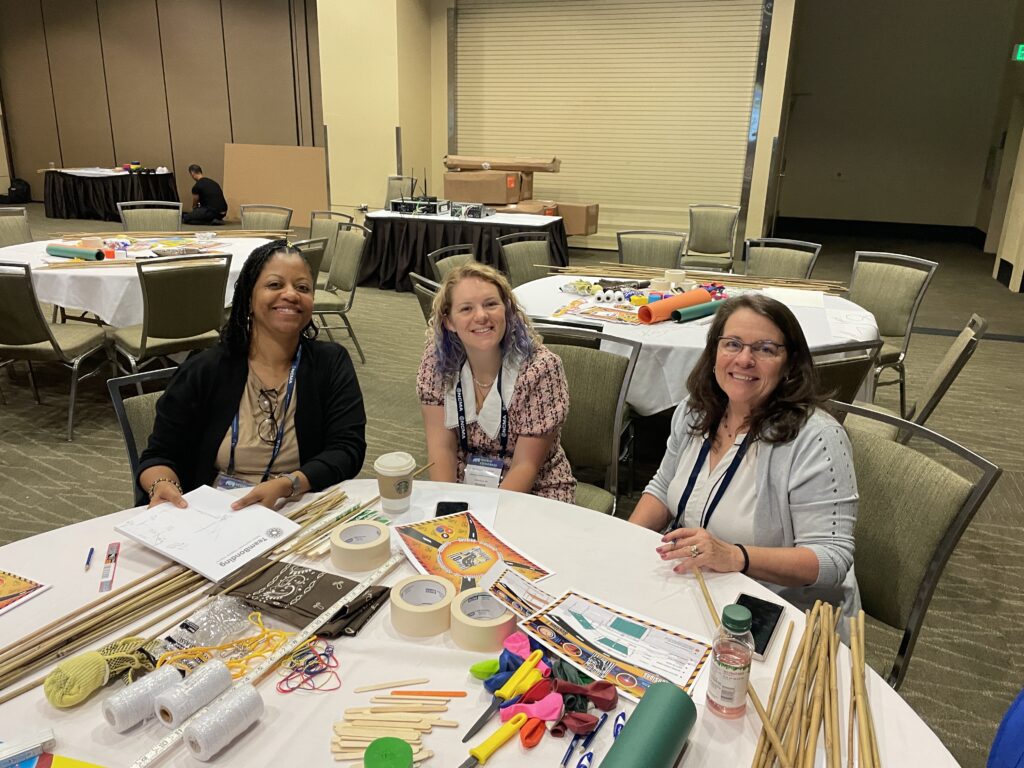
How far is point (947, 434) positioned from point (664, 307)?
2186mm

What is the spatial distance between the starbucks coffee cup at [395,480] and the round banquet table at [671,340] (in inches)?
53.6

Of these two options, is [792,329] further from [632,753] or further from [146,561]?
[146,561]

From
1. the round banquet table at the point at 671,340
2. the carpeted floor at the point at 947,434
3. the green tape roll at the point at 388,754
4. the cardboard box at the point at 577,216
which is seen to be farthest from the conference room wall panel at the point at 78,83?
the green tape roll at the point at 388,754

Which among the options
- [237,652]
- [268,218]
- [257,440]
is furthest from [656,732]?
[268,218]

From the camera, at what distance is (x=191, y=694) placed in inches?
39.8

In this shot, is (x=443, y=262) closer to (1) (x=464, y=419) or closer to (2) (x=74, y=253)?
(1) (x=464, y=419)

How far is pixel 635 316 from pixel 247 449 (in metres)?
2.03

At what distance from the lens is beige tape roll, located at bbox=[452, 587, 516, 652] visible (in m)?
1.15

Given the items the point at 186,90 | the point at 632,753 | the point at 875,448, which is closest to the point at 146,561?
the point at 632,753

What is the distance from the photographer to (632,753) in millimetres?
831

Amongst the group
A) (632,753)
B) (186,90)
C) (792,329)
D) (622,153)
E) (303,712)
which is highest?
(186,90)

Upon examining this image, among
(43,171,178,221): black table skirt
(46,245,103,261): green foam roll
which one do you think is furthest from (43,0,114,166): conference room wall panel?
(46,245,103,261): green foam roll

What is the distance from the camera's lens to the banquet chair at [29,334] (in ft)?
11.5

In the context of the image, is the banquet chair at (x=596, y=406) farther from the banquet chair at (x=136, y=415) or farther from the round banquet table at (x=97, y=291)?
the round banquet table at (x=97, y=291)
